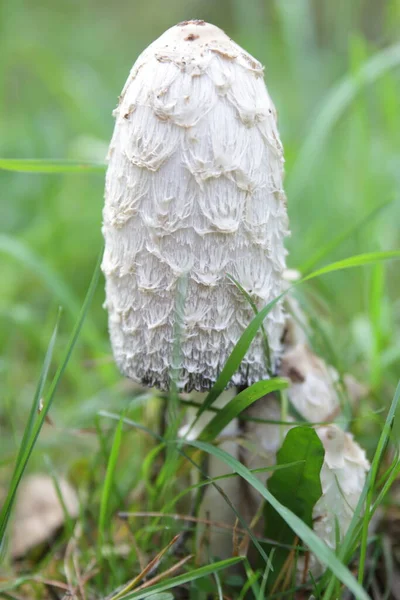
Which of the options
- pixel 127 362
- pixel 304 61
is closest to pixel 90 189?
pixel 304 61

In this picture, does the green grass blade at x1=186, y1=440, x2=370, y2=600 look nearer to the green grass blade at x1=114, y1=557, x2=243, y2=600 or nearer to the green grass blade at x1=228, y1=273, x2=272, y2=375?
the green grass blade at x1=114, y1=557, x2=243, y2=600

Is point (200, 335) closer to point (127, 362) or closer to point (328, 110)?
point (127, 362)

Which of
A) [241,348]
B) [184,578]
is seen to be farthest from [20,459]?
[241,348]

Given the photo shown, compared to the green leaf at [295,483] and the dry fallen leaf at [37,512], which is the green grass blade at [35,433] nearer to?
the green leaf at [295,483]

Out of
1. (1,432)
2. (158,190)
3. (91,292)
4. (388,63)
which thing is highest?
(388,63)

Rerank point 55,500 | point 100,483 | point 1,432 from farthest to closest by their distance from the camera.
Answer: point 1,432
point 55,500
point 100,483

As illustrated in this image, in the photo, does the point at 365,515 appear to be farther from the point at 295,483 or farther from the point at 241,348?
the point at 241,348

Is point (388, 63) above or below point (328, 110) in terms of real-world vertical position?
above

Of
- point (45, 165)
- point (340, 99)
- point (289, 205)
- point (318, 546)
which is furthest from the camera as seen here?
point (289, 205)
